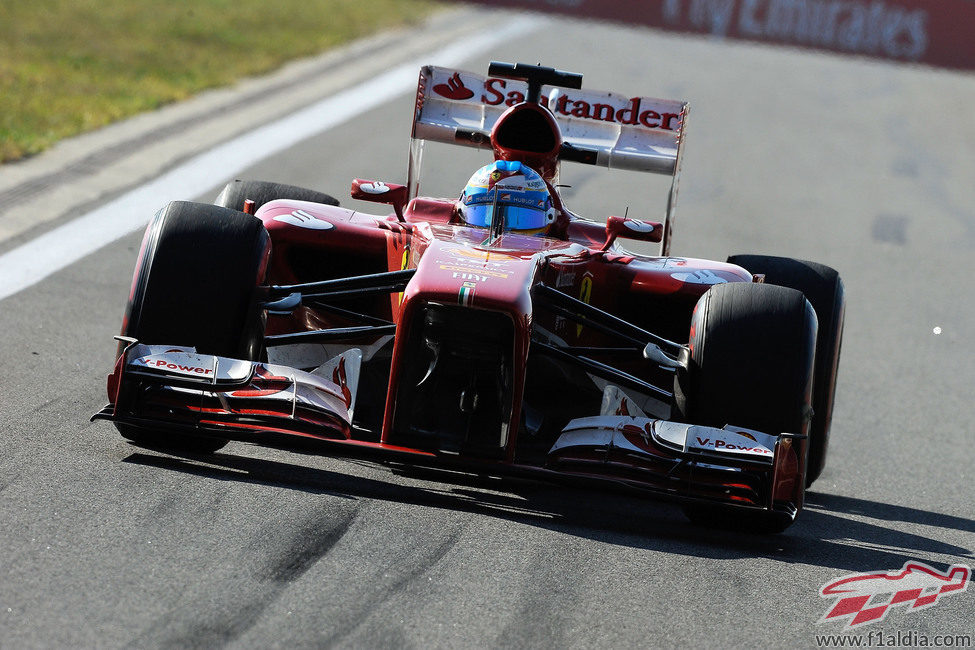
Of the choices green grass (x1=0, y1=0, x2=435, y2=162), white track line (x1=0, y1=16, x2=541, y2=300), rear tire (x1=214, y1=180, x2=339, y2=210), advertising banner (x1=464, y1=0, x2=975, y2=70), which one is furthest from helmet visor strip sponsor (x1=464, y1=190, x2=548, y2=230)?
advertising banner (x1=464, y1=0, x2=975, y2=70)

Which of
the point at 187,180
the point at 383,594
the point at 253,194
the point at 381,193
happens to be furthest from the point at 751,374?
the point at 187,180

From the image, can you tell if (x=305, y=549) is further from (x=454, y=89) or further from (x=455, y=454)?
(x=454, y=89)

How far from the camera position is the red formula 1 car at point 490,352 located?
6730 mm

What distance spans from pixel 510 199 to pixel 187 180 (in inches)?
270

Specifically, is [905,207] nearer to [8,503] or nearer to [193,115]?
[193,115]

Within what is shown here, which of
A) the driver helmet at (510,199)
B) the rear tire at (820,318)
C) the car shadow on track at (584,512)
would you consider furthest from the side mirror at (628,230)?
the car shadow on track at (584,512)

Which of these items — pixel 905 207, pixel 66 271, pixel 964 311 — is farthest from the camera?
pixel 905 207

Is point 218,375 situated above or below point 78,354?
above

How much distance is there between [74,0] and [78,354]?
1792cm

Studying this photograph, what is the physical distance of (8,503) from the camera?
240 inches

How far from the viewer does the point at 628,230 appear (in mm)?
8070

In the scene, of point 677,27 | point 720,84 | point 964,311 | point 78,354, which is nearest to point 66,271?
point 78,354

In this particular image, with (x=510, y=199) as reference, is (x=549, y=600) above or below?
below

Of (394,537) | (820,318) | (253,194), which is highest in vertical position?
(253,194)
